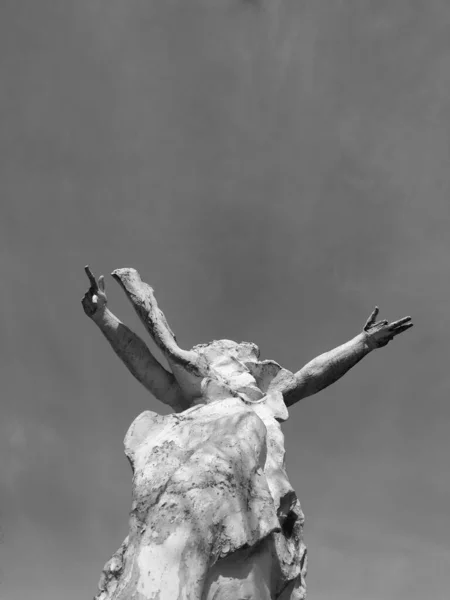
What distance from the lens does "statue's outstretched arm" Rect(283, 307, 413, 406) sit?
32.9ft

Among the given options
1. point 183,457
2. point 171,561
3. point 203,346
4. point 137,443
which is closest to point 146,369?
point 203,346

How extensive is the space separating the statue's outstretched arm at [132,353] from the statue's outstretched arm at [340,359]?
1.80 metres

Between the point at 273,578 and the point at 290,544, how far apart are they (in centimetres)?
67

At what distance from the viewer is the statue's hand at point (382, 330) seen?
1056 centimetres

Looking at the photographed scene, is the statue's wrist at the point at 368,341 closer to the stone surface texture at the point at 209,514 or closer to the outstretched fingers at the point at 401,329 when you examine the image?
the outstretched fingers at the point at 401,329

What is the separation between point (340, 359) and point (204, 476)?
435 centimetres

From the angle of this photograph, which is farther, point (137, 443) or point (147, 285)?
point (147, 285)

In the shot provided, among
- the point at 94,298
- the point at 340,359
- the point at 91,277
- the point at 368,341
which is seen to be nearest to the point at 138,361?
the point at 94,298

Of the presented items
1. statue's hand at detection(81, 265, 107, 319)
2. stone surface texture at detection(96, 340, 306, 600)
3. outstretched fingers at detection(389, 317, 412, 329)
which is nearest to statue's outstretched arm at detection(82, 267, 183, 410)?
statue's hand at detection(81, 265, 107, 319)

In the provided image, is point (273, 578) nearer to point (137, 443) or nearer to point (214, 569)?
point (214, 569)

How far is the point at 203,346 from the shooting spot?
9820 mm

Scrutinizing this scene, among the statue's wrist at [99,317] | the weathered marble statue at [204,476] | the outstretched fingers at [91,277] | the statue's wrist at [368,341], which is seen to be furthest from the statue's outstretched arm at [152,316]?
the statue's wrist at [368,341]

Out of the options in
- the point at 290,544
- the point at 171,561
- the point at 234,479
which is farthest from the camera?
the point at 290,544

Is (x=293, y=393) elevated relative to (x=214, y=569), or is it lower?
elevated
